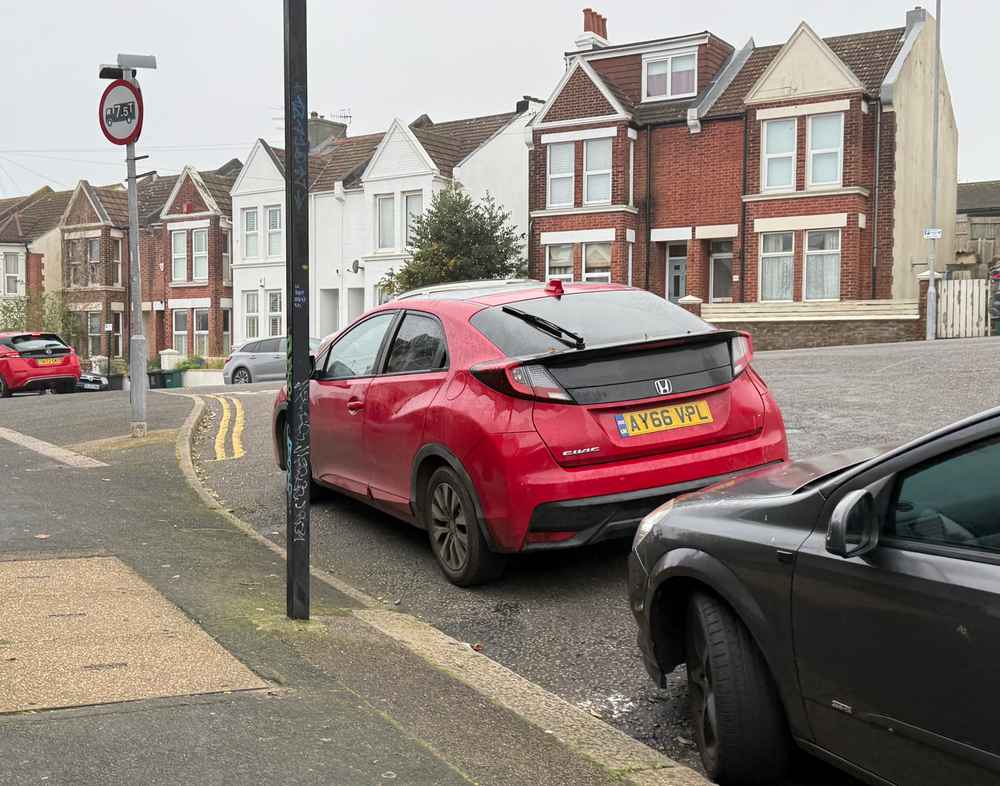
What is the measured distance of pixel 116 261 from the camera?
55.4 m

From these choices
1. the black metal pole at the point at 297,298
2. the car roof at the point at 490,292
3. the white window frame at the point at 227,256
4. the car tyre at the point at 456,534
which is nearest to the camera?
the black metal pole at the point at 297,298

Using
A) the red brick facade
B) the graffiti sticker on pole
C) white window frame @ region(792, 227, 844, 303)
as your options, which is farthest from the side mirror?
the red brick facade

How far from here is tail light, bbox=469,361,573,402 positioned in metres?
5.79

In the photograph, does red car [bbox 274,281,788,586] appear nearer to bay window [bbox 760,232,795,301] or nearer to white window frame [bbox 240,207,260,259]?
bay window [bbox 760,232,795,301]

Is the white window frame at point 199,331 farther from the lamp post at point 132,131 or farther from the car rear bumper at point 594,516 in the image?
the car rear bumper at point 594,516

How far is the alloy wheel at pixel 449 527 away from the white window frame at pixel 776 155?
27.7m

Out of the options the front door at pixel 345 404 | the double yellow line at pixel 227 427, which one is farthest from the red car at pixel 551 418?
the double yellow line at pixel 227 427

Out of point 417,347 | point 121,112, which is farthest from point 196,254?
point 417,347

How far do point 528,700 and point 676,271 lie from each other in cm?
3257

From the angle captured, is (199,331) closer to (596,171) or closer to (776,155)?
(596,171)

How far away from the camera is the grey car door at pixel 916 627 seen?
112 inches

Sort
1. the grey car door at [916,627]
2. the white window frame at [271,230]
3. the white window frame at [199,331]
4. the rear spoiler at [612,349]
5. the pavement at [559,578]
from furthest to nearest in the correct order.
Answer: the white window frame at [199,331] → the white window frame at [271,230] → the rear spoiler at [612,349] → the pavement at [559,578] → the grey car door at [916,627]

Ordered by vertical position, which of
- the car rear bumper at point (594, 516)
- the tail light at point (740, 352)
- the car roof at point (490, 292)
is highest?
the car roof at point (490, 292)

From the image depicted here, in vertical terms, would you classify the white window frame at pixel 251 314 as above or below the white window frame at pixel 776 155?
below
